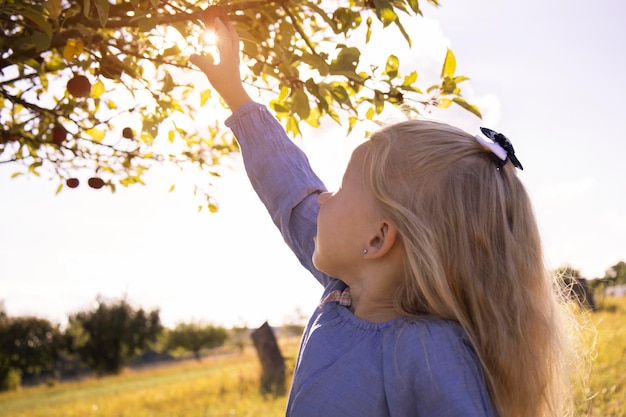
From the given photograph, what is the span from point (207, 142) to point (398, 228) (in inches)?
73.7

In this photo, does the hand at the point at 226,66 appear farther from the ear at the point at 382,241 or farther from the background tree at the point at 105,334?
the background tree at the point at 105,334

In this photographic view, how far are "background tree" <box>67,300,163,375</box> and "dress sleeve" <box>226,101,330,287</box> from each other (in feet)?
114

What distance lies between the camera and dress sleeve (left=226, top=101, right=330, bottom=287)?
1938 mm

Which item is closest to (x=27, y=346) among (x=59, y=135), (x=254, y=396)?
(x=254, y=396)

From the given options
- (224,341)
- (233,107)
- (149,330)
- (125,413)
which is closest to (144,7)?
(233,107)

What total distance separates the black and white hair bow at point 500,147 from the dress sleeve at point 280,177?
0.54 m

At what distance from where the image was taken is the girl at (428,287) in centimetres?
140

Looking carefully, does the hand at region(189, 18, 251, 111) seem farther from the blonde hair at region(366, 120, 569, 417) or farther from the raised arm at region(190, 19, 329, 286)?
the blonde hair at region(366, 120, 569, 417)

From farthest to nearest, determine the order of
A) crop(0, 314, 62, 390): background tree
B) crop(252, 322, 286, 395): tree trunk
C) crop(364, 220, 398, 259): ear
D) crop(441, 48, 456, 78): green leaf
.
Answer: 1. crop(0, 314, 62, 390): background tree
2. crop(252, 322, 286, 395): tree trunk
3. crop(441, 48, 456, 78): green leaf
4. crop(364, 220, 398, 259): ear

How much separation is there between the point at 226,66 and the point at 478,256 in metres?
0.92

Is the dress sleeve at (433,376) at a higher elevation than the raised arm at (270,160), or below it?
below

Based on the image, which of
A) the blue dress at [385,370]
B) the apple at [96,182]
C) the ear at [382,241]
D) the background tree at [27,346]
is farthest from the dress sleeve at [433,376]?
the background tree at [27,346]

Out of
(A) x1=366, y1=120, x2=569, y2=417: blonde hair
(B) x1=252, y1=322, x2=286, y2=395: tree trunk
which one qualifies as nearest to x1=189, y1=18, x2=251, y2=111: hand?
(A) x1=366, y1=120, x2=569, y2=417: blonde hair

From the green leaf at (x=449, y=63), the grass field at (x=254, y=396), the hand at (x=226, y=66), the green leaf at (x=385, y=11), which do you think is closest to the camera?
the green leaf at (x=385, y=11)
